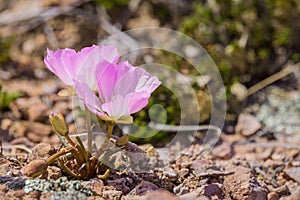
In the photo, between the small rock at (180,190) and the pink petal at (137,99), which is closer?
the pink petal at (137,99)

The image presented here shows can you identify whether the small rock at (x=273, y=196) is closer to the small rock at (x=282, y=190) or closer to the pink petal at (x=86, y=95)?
the small rock at (x=282, y=190)

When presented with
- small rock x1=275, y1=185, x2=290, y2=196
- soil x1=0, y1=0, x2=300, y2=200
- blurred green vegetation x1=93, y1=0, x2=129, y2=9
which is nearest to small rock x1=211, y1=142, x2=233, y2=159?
soil x1=0, y1=0, x2=300, y2=200

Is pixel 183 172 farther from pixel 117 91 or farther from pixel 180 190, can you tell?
pixel 117 91

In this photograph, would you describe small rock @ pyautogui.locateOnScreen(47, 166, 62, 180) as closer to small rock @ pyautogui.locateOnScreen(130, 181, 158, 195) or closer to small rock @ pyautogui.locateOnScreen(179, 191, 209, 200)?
small rock @ pyautogui.locateOnScreen(130, 181, 158, 195)

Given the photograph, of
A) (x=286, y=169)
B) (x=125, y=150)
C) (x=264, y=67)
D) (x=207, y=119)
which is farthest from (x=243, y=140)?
(x=125, y=150)

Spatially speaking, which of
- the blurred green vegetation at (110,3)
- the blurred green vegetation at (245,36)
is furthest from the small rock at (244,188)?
the blurred green vegetation at (110,3)

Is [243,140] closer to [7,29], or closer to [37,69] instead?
[37,69]

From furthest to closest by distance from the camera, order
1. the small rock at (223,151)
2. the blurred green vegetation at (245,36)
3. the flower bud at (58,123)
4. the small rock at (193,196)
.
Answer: the blurred green vegetation at (245,36), the small rock at (223,151), the small rock at (193,196), the flower bud at (58,123)
